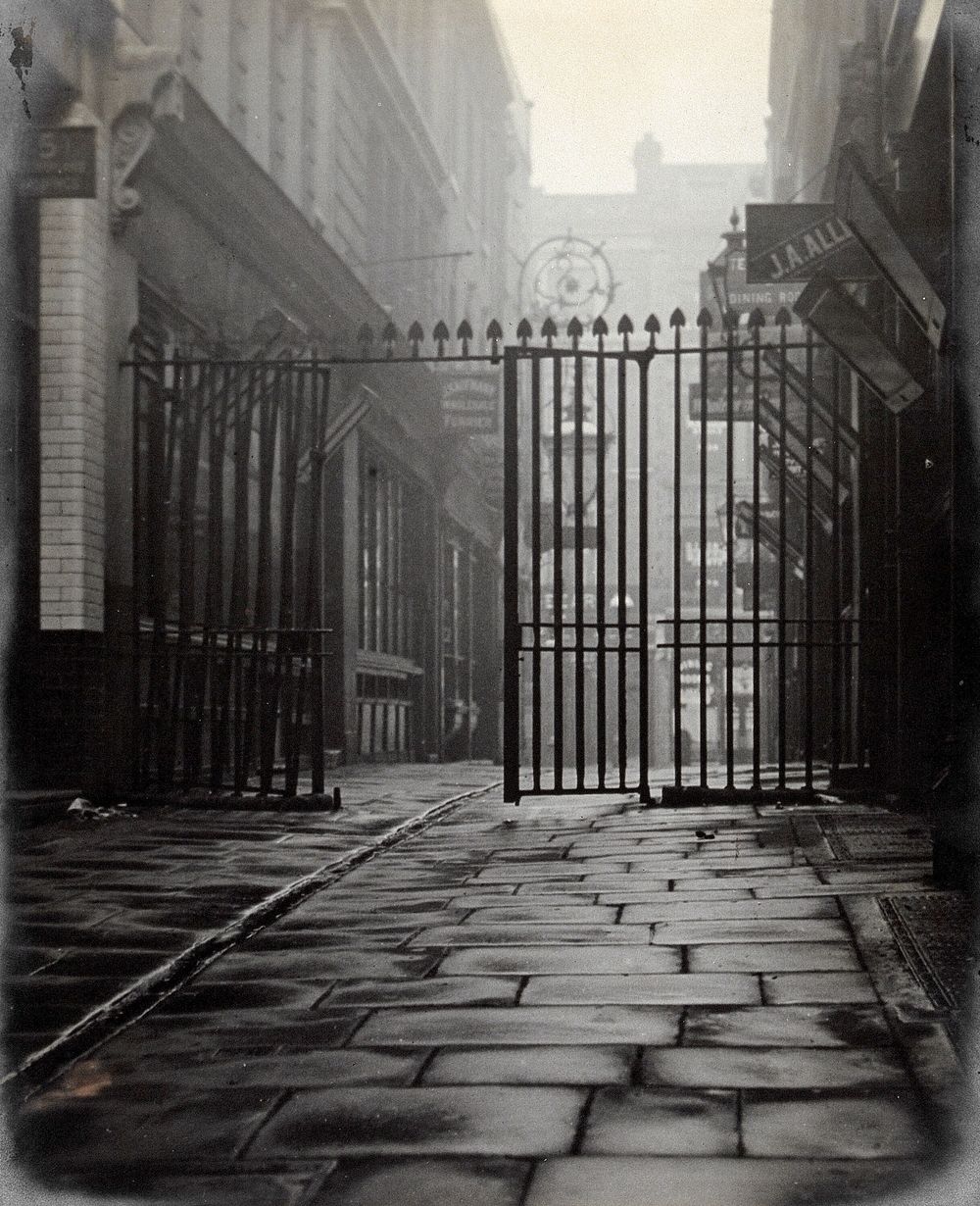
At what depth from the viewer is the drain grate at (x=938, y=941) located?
4.55 meters

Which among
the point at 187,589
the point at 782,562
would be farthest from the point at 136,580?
the point at 782,562

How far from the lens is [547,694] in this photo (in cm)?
3888

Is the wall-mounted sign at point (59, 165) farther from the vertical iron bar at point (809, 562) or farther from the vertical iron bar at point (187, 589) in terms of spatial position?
the vertical iron bar at point (809, 562)

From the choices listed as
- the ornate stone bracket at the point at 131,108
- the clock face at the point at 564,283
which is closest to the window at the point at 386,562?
the clock face at the point at 564,283

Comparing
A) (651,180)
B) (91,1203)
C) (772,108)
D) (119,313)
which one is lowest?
(91,1203)

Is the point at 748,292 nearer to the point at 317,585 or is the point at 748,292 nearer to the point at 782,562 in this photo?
the point at 317,585

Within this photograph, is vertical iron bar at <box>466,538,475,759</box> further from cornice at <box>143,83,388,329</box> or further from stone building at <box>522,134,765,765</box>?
stone building at <box>522,134,765,765</box>

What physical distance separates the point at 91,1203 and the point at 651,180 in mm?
56366

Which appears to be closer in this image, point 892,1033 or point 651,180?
point 892,1033

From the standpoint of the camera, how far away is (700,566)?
12.3m

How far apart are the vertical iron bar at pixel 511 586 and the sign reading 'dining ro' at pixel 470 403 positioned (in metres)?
10.7

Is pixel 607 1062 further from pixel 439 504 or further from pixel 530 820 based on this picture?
pixel 439 504

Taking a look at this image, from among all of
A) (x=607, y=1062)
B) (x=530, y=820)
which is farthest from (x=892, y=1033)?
(x=530, y=820)

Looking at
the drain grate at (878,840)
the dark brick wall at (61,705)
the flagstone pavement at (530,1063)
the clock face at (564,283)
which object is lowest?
the flagstone pavement at (530,1063)
